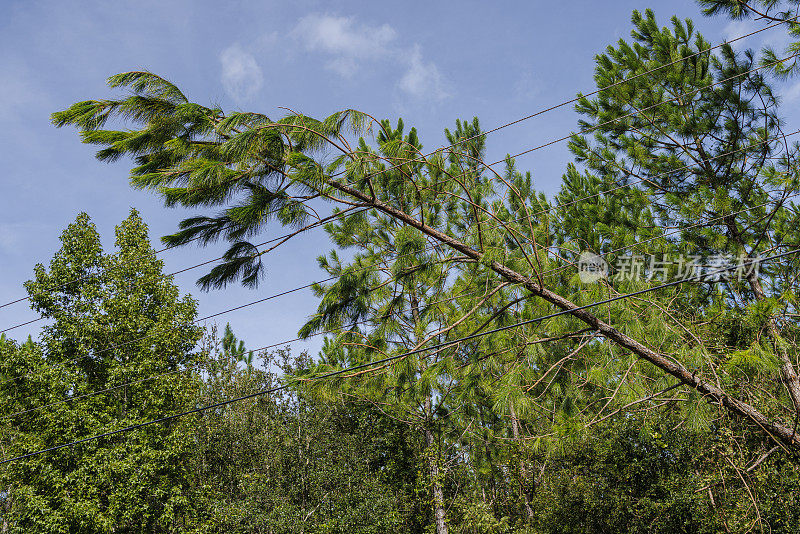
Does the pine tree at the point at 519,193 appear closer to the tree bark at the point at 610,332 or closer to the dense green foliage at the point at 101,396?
the tree bark at the point at 610,332

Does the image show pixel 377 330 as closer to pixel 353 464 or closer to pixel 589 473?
pixel 589 473

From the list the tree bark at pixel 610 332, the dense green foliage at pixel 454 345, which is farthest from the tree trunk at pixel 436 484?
the tree bark at pixel 610 332

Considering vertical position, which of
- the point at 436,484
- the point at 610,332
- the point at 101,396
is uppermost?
the point at 101,396

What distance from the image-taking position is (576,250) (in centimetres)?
536

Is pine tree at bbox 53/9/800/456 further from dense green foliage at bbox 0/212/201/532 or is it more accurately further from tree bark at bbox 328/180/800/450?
dense green foliage at bbox 0/212/201/532

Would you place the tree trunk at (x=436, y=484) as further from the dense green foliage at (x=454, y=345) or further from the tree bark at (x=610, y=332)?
the tree bark at (x=610, y=332)

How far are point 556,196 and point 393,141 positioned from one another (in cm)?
672

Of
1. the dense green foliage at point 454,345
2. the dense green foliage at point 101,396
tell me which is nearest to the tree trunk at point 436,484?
the dense green foliage at point 454,345

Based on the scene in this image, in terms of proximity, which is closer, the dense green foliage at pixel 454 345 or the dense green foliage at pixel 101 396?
the dense green foliage at pixel 454 345

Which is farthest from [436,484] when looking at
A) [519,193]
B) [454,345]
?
Answer: [519,193]

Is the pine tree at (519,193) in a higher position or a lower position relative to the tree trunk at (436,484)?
higher

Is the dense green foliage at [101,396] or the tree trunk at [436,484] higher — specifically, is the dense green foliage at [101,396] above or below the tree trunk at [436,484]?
above

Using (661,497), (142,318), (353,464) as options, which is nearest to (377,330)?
(661,497)

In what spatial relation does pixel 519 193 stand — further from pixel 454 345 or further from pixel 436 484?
pixel 436 484
